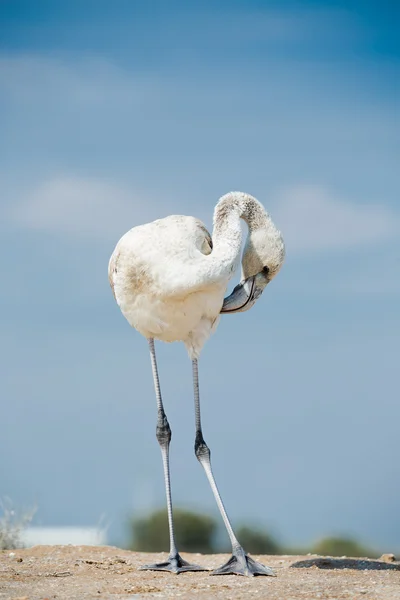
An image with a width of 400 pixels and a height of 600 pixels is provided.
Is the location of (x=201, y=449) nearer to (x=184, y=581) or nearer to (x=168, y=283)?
(x=184, y=581)

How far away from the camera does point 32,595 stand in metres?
7.89

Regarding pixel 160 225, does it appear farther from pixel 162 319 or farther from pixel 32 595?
pixel 32 595

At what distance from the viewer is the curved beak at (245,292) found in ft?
31.7

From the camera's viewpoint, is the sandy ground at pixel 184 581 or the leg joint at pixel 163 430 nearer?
the sandy ground at pixel 184 581

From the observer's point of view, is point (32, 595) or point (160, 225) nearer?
point (32, 595)

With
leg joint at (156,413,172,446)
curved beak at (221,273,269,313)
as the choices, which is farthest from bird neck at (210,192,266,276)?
leg joint at (156,413,172,446)

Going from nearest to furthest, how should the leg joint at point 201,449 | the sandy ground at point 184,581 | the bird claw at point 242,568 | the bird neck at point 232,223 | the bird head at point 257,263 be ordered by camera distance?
the sandy ground at point 184,581 → the bird claw at point 242,568 → the bird neck at point 232,223 → the bird head at point 257,263 → the leg joint at point 201,449

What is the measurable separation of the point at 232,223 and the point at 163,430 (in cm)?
242

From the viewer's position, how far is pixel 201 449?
385 inches

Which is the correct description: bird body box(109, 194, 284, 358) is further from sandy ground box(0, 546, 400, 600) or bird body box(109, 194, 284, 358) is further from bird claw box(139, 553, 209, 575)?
sandy ground box(0, 546, 400, 600)

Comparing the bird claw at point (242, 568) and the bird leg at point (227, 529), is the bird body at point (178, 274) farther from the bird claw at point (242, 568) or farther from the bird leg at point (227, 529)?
the bird claw at point (242, 568)

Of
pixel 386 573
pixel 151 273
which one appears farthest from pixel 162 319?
pixel 386 573

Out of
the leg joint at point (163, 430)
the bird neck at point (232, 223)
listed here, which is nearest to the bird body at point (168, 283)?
the bird neck at point (232, 223)

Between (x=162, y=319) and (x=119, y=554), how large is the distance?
3.98 m
